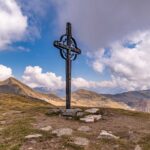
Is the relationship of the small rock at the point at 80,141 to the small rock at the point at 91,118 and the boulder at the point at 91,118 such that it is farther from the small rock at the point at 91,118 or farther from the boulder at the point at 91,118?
the small rock at the point at 91,118

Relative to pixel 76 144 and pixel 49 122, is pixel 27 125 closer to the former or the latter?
pixel 49 122

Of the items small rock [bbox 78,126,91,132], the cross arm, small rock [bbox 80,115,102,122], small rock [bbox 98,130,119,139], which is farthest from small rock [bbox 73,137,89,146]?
the cross arm

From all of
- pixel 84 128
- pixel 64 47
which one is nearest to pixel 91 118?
pixel 84 128

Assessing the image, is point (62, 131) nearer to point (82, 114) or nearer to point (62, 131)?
point (62, 131)

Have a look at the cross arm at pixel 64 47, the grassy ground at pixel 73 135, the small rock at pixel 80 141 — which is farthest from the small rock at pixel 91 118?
the cross arm at pixel 64 47

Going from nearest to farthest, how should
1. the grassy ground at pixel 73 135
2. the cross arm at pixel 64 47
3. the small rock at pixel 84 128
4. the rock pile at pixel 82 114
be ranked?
the grassy ground at pixel 73 135 < the small rock at pixel 84 128 < the rock pile at pixel 82 114 < the cross arm at pixel 64 47


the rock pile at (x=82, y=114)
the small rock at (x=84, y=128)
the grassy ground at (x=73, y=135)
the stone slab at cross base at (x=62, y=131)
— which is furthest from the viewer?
the rock pile at (x=82, y=114)

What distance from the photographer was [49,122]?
26953 millimetres

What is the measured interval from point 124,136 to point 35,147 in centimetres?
682

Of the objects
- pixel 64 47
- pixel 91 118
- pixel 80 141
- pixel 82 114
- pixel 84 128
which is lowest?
pixel 80 141

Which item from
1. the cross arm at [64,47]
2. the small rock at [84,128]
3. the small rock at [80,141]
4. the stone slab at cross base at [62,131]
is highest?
the cross arm at [64,47]

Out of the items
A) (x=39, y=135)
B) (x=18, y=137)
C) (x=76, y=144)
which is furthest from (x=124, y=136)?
(x=18, y=137)

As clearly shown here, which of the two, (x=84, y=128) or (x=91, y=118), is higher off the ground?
(x=91, y=118)

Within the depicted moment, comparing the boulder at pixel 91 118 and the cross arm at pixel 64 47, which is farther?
the cross arm at pixel 64 47
